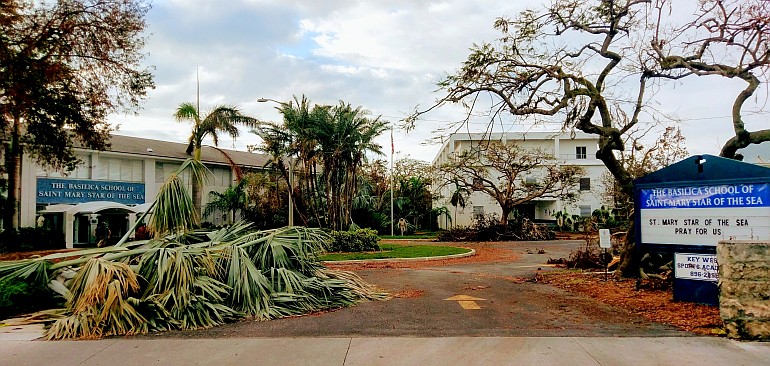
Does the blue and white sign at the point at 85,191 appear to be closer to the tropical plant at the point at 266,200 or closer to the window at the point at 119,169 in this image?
the window at the point at 119,169

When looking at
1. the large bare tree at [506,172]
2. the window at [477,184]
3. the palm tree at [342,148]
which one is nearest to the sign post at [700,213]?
the palm tree at [342,148]

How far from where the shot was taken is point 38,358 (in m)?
6.71

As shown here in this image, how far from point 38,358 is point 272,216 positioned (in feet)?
103

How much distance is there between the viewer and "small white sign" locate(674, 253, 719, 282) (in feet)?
31.1

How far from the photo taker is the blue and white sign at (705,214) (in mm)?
9086

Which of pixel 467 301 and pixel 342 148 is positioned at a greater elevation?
pixel 342 148

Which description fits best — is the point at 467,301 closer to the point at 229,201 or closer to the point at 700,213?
the point at 700,213

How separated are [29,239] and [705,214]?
28887 mm

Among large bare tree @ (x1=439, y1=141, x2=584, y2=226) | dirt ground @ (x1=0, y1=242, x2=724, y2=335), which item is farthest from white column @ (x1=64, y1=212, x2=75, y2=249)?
dirt ground @ (x1=0, y1=242, x2=724, y2=335)

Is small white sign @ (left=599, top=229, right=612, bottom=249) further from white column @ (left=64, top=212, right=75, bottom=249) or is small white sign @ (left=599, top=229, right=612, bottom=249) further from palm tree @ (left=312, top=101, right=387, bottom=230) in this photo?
white column @ (left=64, top=212, right=75, bottom=249)

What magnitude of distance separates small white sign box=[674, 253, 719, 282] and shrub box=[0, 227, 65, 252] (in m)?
26.9

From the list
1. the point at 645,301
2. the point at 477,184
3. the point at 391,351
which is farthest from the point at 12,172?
the point at 477,184

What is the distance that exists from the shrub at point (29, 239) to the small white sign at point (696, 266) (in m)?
26.9

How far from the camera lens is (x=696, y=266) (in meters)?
9.71
